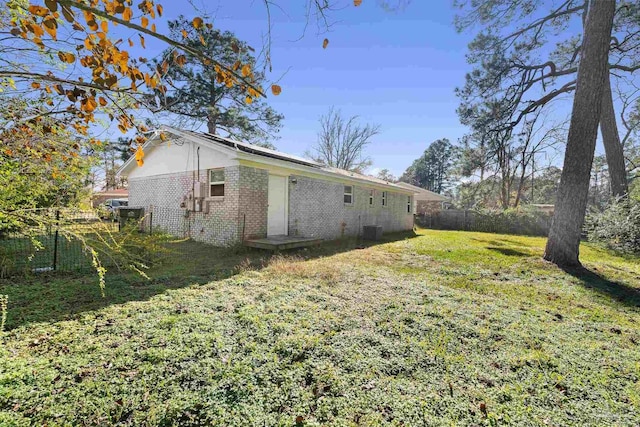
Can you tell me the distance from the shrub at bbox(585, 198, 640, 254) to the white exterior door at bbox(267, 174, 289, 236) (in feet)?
37.7

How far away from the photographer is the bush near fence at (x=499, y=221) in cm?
1903

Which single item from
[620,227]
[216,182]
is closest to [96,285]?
[216,182]

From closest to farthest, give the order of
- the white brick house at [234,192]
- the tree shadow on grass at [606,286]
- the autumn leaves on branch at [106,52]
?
the autumn leaves on branch at [106,52] < the tree shadow on grass at [606,286] < the white brick house at [234,192]

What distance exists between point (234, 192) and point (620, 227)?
1298 centimetres

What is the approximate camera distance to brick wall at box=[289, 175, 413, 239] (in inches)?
412

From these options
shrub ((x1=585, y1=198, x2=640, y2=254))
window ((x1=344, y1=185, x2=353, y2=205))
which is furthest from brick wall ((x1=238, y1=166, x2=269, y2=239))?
shrub ((x1=585, y1=198, x2=640, y2=254))

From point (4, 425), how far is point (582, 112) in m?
11.5

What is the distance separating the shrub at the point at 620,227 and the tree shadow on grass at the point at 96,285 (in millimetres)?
11887

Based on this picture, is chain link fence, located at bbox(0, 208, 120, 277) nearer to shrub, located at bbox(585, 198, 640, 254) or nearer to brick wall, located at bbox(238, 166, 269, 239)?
brick wall, located at bbox(238, 166, 269, 239)

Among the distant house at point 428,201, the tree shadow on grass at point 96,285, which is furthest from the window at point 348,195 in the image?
the distant house at point 428,201

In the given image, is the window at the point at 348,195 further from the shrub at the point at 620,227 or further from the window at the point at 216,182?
the shrub at the point at 620,227

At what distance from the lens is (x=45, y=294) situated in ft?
13.9

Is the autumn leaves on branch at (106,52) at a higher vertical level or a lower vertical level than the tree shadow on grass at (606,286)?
higher

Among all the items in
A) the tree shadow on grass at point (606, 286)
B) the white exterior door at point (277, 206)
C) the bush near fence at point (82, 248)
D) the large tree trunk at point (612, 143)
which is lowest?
the tree shadow on grass at point (606, 286)
